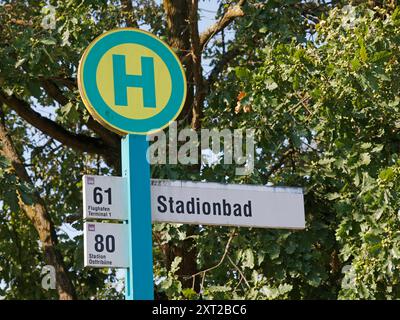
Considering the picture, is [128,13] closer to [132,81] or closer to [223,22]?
[223,22]

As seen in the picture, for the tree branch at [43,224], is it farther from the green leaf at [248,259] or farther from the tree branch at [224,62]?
the green leaf at [248,259]

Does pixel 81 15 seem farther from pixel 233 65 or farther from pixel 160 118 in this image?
pixel 160 118

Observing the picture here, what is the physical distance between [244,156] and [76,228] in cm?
173

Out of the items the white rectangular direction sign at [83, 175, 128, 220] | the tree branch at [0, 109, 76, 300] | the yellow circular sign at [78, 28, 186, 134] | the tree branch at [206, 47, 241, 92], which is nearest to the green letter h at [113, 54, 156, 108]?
the yellow circular sign at [78, 28, 186, 134]

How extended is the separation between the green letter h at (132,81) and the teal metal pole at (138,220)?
18 cm

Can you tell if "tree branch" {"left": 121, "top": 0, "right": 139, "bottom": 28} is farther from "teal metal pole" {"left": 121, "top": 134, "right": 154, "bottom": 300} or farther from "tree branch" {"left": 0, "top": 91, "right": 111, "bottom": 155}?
"teal metal pole" {"left": 121, "top": 134, "right": 154, "bottom": 300}

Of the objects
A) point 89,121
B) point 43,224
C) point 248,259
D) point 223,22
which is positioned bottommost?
point 248,259

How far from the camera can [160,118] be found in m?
4.80

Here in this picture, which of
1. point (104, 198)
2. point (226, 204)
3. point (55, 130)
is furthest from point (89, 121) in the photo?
point (104, 198)

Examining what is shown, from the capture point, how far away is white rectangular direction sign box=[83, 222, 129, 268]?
4531 mm

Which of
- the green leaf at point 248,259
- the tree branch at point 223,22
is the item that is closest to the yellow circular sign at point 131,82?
the green leaf at point 248,259

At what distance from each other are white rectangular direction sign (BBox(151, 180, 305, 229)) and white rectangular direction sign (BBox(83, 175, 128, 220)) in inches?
5.8

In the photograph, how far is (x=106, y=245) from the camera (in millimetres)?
4551

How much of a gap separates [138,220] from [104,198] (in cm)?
20
